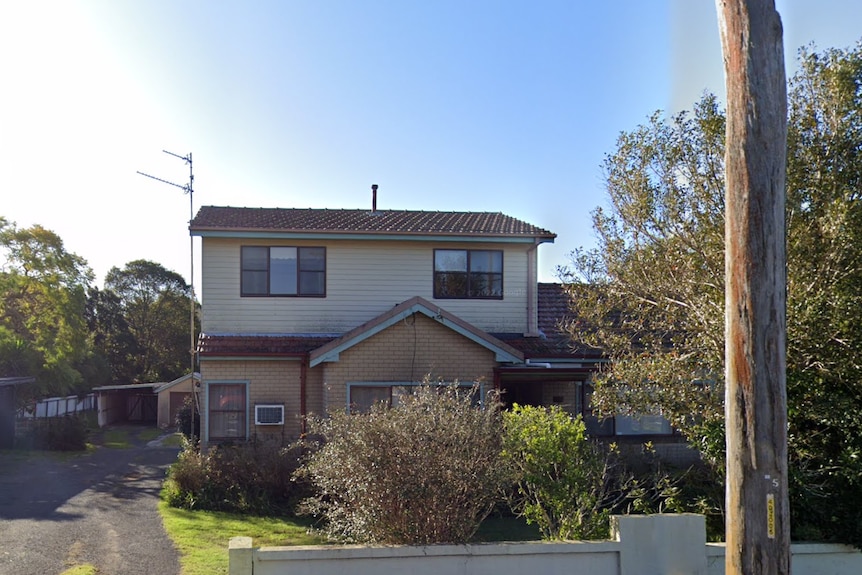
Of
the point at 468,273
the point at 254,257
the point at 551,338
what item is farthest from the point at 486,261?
the point at 254,257

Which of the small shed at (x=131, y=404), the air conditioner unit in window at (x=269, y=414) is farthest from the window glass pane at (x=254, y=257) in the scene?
the small shed at (x=131, y=404)

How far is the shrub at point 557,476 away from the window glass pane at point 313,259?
9.89 metres

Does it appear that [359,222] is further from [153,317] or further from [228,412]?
[153,317]

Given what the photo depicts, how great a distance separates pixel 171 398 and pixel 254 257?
2216 cm

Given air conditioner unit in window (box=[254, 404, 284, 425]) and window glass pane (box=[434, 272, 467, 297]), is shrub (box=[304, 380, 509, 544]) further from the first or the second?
window glass pane (box=[434, 272, 467, 297])

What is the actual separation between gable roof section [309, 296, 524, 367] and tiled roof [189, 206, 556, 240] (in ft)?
9.87

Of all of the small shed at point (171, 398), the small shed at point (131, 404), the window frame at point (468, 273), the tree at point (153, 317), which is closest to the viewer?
the window frame at point (468, 273)

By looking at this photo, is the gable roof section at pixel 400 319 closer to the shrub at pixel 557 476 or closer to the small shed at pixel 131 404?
the shrub at pixel 557 476

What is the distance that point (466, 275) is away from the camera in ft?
59.6

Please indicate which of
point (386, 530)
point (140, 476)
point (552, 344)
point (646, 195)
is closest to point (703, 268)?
point (646, 195)

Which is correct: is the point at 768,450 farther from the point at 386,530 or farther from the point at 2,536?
the point at 2,536

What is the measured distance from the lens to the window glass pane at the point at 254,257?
17344 millimetres

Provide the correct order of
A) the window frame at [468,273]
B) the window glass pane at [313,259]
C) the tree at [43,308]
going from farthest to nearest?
1. the tree at [43,308]
2. the window frame at [468,273]
3. the window glass pane at [313,259]

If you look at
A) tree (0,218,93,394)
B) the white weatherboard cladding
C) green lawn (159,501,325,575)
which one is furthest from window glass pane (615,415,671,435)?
tree (0,218,93,394)
